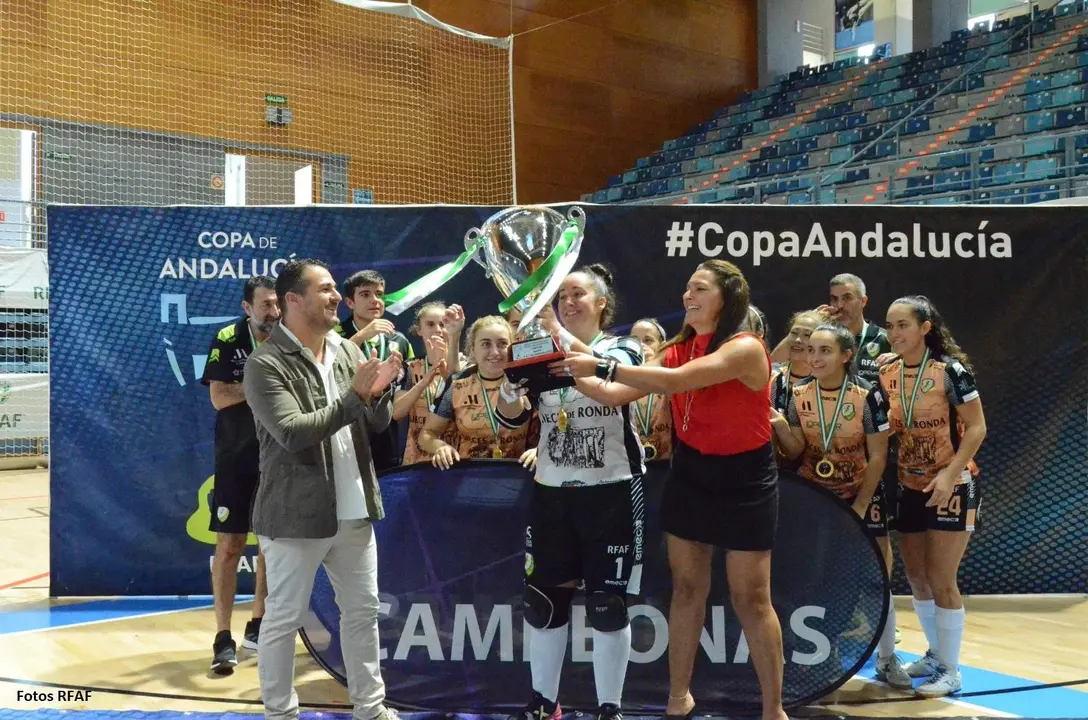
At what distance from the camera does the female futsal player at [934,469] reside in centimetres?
392

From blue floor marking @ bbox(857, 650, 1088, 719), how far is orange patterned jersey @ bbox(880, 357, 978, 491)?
85 cm

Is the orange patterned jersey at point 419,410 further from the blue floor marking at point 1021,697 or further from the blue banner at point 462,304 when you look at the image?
the blue floor marking at point 1021,697

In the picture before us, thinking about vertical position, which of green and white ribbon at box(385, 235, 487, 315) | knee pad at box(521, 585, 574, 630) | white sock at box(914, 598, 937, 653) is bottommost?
white sock at box(914, 598, 937, 653)

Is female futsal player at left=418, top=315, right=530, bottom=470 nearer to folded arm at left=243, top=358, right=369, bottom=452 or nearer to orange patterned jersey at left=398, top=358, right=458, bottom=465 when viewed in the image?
orange patterned jersey at left=398, top=358, right=458, bottom=465

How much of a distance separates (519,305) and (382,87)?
1088 centimetres

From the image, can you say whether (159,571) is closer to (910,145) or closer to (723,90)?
(910,145)

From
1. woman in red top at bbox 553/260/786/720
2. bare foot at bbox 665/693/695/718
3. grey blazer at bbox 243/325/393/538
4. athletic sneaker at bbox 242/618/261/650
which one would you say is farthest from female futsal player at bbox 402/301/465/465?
bare foot at bbox 665/693/695/718

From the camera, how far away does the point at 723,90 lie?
18.3m

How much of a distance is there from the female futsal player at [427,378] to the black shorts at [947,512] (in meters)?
1.95

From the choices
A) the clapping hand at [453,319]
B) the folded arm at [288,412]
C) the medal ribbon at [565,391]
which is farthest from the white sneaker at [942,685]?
the folded arm at [288,412]

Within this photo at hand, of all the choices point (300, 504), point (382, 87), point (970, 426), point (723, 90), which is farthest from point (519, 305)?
point (723, 90)

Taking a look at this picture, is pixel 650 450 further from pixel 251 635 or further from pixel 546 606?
pixel 251 635

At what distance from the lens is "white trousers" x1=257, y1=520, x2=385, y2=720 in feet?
10.1

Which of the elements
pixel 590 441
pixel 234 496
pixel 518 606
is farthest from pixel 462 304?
pixel 590 441
